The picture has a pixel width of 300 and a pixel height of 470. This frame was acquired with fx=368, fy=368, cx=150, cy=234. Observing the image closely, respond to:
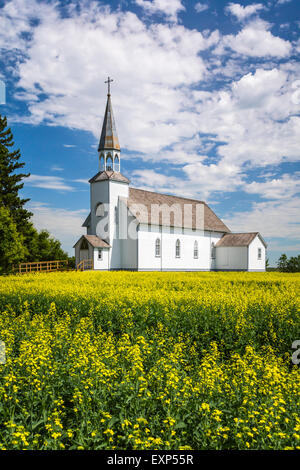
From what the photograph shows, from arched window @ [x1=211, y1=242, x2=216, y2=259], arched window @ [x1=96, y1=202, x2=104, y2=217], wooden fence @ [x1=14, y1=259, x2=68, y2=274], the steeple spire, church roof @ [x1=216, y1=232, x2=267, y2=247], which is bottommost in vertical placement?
wooden fence @ [x1=14, y1=259, x2=68, y2=274]

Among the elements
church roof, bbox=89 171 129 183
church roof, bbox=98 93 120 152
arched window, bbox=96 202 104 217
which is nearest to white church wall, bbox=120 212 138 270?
arched window, bbox=96 202 104 217

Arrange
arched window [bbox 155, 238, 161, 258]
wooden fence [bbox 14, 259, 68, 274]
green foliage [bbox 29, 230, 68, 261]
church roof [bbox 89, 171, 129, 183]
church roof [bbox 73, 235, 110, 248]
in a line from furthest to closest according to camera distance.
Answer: green foliage [bbox 29, 230, 68, 261]
arched window [bbox 155, 238, 161, 258]
church roof [bbox 89, 171, 129, 183]
church roof [bbox 73, 235, 110, 248]
wooden fence [bbox 14, 259, 68, 274]

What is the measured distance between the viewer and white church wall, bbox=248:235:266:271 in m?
49.9

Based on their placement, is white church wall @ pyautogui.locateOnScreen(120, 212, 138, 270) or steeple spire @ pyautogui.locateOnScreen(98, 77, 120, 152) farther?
steeple spire @ pyautogui.locateOnScreen(98, 77, 120, 152)

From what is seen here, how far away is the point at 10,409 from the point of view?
16.6 feet

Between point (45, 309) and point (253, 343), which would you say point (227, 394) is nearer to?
point (253, 343)

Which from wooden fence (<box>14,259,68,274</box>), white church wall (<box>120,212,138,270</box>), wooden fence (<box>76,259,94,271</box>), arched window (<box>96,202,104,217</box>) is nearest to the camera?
wooden fence (<box>14,259,68,274</box>)

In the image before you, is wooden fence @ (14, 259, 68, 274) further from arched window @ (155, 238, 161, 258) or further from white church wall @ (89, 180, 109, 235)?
arched window @ (155, 238, 161, 258)

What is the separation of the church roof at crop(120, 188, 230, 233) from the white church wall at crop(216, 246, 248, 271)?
336cm

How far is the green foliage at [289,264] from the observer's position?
43.2 meters

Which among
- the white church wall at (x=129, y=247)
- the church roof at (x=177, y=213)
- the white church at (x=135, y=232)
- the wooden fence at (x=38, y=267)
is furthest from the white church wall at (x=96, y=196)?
the wooden fence at (x=38, y=267)

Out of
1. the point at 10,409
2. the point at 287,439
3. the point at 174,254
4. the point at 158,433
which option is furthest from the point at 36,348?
the point at 174,254

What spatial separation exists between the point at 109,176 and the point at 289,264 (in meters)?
23.5

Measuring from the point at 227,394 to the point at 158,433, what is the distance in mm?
1237
